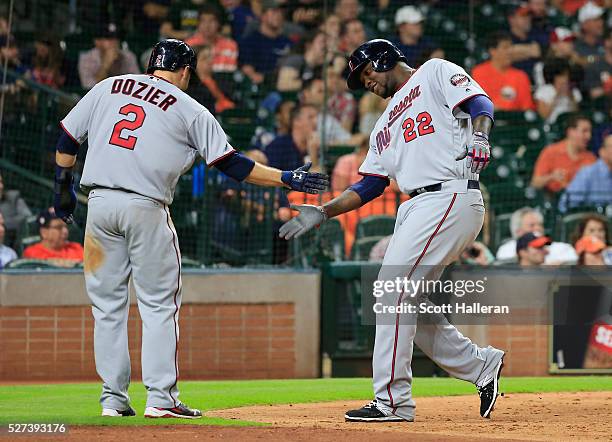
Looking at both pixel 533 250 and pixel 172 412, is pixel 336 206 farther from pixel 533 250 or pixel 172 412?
pixel 533 250

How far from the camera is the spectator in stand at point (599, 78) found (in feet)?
44.3

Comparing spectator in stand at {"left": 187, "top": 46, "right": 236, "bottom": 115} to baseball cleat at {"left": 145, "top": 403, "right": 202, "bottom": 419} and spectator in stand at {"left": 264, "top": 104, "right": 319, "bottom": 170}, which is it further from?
baseball cleat at {"left": 145, "top": 403, "right": 202, "bottom": 419}

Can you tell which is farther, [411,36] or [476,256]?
[411,36]

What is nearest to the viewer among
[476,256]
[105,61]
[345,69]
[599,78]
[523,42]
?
[476,256]

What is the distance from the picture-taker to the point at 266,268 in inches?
412

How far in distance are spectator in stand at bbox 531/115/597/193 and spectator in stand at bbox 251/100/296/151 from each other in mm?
2669

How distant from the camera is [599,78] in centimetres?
1367

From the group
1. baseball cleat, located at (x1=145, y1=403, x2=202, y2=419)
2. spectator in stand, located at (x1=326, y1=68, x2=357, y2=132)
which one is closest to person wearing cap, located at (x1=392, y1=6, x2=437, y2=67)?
spectator in stand, located at (x1=326, y1=68, x2=357, y2=132)

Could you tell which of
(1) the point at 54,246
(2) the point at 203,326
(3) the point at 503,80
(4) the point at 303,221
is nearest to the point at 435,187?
(4) the point at 303,221

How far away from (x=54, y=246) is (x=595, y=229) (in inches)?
193

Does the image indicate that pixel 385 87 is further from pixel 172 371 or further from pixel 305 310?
pixel 305 310

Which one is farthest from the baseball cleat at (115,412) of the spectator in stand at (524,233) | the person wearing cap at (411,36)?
the person wearing cap at (411,36)

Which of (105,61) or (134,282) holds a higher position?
(105,61)

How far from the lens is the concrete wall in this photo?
10.1 metres
